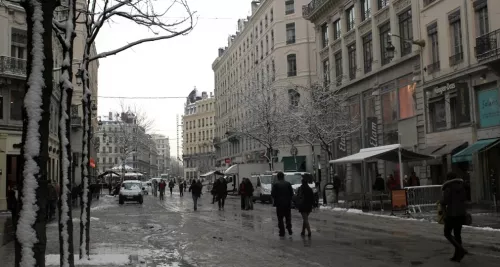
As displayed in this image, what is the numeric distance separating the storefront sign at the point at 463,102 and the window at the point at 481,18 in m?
2.74

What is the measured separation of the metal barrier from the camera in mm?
22422

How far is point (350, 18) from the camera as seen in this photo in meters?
41.8

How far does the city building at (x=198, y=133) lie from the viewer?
131375 millimetres

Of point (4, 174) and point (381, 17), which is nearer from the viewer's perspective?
point (4, 174)

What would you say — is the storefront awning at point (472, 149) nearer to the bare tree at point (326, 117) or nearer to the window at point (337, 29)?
the bare tree at point (326, 117)

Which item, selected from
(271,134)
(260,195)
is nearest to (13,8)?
(260,195)

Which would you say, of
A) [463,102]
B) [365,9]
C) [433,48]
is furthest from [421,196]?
[365,9]

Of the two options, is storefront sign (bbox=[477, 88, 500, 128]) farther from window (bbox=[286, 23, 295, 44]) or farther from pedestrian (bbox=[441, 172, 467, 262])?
window (bbox=[286, 23, 295, 44])

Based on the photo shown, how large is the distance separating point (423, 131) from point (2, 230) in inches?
899

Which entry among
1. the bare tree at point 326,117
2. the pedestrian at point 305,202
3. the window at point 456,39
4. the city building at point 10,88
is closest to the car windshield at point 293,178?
the bare tree at point 326,117

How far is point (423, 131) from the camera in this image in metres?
31.2

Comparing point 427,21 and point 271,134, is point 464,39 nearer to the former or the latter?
point 427,21

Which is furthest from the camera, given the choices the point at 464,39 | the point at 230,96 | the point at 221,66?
the point at 221,66

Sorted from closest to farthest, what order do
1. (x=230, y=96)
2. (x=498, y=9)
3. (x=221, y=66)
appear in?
(x=498, y=9)
(x=230, y=96)
(x=221, y=66)
